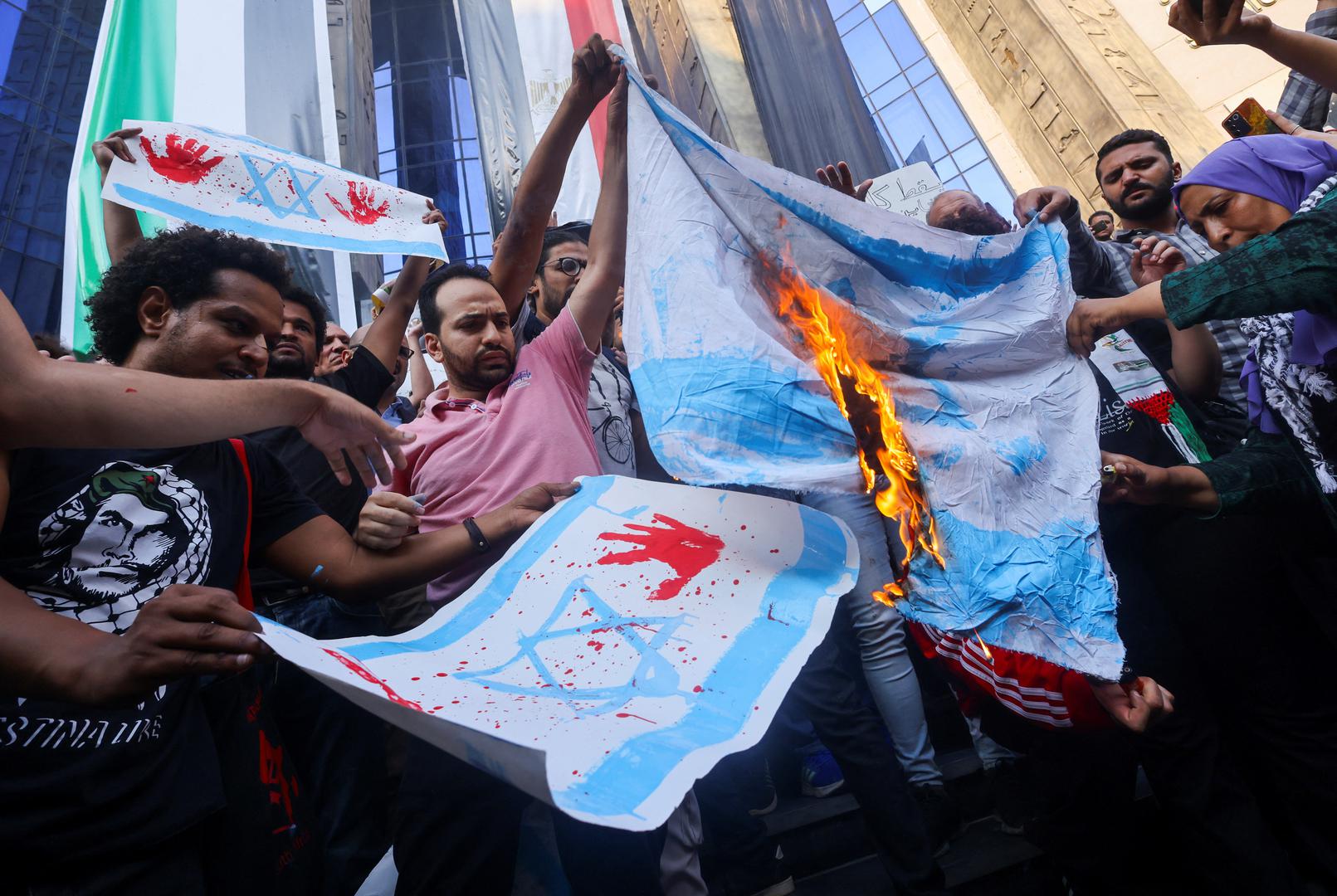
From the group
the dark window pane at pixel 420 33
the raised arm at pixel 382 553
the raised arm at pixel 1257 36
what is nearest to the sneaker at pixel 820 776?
the raised arm at pixel 382 553

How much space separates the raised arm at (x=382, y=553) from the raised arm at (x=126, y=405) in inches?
12.5

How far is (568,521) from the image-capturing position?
54.4 inches

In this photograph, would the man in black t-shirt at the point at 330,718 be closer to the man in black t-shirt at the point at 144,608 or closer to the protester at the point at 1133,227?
the man in black t-shirt at the point at 144,608

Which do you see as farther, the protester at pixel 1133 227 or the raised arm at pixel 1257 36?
the protester at pixel 1133 227

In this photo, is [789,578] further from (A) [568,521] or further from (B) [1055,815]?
(B) [1055,815]

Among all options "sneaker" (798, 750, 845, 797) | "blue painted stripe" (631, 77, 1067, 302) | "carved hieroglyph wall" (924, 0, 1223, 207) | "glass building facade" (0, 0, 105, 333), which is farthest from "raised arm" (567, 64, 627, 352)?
"glass building facade" (0, 0, 105, 333)

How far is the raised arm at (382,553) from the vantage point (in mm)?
1351

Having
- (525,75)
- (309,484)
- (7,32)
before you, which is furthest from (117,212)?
(7,32)

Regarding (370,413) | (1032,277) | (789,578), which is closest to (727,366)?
(789,578)

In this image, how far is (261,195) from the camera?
2201 mm

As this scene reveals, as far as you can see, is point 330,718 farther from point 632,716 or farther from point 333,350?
point 333,350

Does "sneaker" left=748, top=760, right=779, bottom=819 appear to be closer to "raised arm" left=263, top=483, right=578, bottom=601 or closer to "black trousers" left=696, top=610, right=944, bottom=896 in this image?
→ "black trousers" left=696, top=610, right=944, bottom=896

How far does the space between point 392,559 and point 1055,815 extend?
177cm

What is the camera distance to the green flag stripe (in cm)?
291
